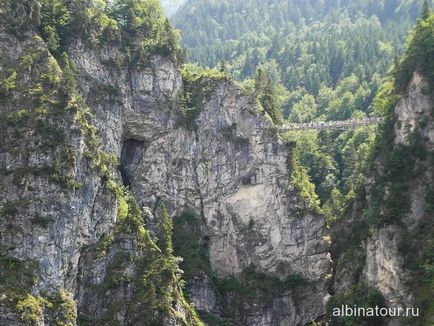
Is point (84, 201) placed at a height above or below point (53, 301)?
above

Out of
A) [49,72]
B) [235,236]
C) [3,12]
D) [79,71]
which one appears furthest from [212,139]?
[3,12]

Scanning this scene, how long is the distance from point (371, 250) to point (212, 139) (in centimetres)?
2337

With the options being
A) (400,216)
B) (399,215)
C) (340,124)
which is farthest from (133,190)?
(400,216)

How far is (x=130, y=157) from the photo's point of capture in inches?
3027

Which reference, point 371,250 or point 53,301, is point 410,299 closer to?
point 371,250

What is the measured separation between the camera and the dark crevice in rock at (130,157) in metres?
75.4

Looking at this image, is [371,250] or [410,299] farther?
[371,250]

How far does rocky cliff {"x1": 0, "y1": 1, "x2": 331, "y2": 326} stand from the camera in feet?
186

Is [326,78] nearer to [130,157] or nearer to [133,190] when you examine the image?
[130,157]

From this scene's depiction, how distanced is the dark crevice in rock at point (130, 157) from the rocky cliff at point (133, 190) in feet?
0.79

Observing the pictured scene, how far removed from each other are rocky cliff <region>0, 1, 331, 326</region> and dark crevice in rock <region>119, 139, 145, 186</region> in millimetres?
240

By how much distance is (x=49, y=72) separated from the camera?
6275cm

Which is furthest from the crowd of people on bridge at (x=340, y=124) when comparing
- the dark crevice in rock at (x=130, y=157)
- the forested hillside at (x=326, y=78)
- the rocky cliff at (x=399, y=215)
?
the dark crevice in rock at (x=130, y=157)

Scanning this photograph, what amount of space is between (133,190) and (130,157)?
4776mm
